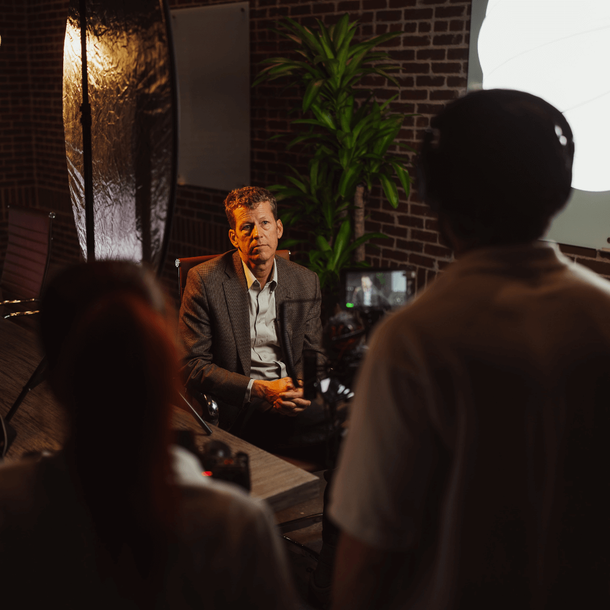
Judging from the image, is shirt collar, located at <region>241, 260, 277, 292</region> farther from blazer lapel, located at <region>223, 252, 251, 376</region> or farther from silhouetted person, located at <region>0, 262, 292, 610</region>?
silhouetted person, located at <region>0, 262, 292, 610</region>

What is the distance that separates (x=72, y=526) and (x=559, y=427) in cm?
50

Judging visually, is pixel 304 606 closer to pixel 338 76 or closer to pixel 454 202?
pixel 454 202

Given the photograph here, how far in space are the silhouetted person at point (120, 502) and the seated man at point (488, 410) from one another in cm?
16

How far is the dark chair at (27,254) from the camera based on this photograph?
3.20 metres

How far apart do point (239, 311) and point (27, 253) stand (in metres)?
1.58

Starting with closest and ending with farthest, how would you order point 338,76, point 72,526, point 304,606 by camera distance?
point 72,526 < point 304,606 < point 338,76

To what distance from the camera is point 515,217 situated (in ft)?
2.36

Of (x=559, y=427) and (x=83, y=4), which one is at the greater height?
(x=83, y=4)

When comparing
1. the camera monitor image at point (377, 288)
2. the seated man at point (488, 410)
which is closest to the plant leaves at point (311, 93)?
the camera monitor image at point (377, 288)

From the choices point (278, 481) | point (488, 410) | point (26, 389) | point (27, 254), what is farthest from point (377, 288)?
point (27, 254)

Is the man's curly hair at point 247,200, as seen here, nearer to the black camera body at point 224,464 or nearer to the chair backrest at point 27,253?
the chair backrest at point 27,253

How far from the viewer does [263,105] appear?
419 cm

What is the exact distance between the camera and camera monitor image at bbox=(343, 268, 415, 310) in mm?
945

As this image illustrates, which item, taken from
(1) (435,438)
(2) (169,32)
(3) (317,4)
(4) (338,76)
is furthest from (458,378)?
(3) (317,4)
